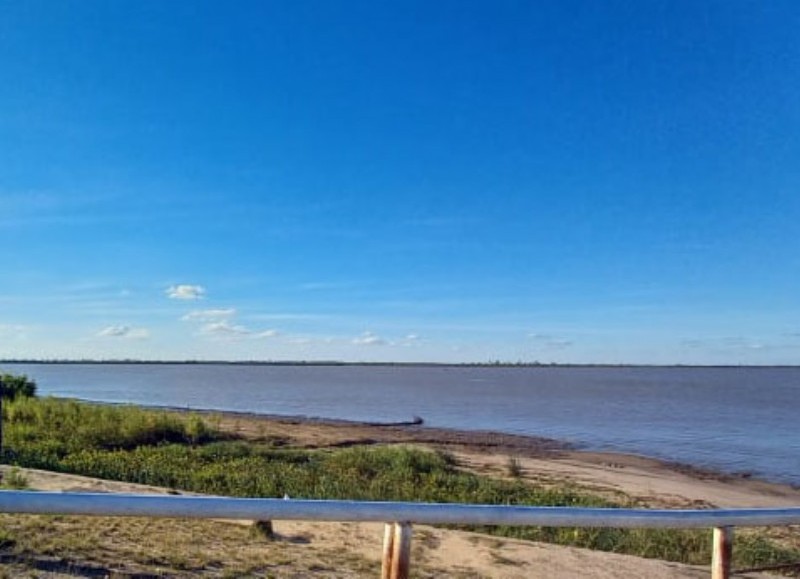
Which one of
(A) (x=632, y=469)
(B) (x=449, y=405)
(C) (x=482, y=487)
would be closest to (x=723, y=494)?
(A) (x=632, y=469)

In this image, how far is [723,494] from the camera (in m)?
18.6

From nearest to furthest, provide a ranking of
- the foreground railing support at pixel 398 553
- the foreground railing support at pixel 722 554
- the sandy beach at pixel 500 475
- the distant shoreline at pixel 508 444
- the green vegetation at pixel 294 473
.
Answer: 1. the foreground railing support at pixel 398 553
2. the foreground railing support at pixel 722 554
3. the sandy beach at pixel 500 475
4. the green vegetation at pixel 294 473
5. the distant shoreline at pixel 508 444

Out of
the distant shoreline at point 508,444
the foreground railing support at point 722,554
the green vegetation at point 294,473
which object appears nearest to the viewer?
the foreground railing support at point 722,554

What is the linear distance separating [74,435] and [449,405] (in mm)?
37843

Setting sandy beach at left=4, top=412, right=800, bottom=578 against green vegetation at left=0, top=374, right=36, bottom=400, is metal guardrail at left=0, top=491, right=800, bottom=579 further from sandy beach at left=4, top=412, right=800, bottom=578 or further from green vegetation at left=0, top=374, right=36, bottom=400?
green vegetation at left=0, top=374, right=36, bottom=400

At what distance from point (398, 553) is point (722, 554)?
5.67 feet

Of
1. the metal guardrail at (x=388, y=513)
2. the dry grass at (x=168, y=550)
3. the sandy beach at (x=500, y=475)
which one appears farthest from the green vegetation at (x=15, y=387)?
the metal guardrail at (x=388, y=513)

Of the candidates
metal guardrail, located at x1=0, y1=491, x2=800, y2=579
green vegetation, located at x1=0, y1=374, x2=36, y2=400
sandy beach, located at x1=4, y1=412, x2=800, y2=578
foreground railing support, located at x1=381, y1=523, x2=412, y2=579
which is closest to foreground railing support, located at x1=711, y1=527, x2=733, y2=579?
metal guardrail, located at x1=0, y1=491, x2=800, y2=579

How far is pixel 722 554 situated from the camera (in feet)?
12.0

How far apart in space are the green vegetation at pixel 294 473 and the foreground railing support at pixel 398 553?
616cm

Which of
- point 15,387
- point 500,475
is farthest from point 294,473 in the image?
point 15,387

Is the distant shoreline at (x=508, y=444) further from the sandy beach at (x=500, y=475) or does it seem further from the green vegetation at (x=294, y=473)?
the green vegetation at (x=294, y=473)

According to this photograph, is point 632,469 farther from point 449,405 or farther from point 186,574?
point 449,405

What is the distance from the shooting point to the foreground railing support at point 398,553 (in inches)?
121
